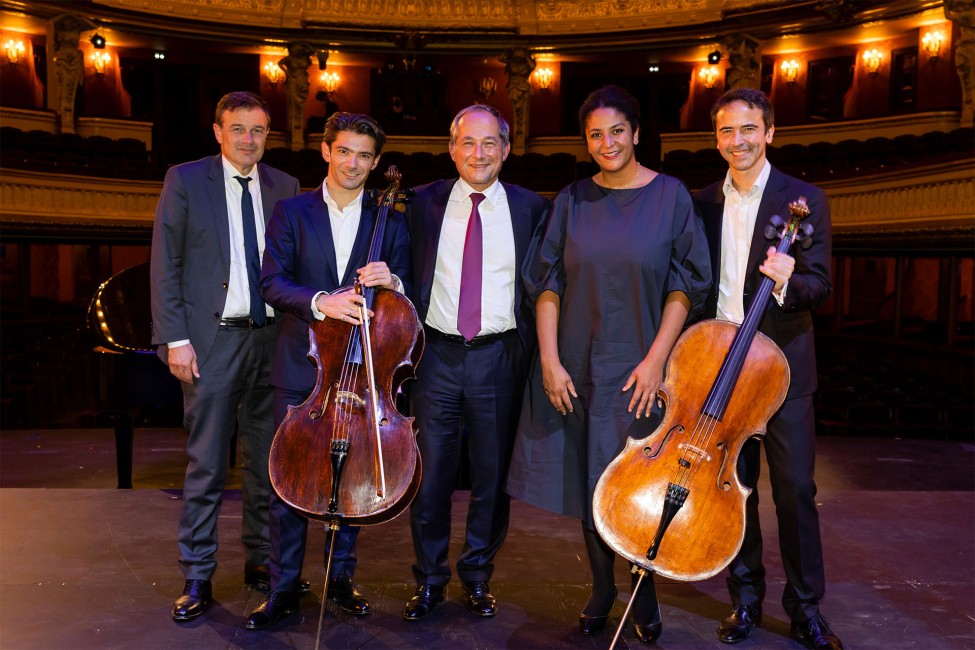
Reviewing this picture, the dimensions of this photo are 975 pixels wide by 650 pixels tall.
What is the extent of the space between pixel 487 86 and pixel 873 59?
21.0 feet

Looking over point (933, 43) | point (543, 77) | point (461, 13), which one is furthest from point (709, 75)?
point (461, 13)

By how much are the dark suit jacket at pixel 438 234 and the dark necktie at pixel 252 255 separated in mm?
521

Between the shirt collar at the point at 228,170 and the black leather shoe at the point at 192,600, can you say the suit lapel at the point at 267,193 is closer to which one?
the shirt collar at the point at 228,170

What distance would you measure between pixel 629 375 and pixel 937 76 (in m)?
12.5

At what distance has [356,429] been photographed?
2320mm

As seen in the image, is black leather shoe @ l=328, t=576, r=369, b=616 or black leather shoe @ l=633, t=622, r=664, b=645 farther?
black leather shoe @ l=328, t=576, r=369, b=616

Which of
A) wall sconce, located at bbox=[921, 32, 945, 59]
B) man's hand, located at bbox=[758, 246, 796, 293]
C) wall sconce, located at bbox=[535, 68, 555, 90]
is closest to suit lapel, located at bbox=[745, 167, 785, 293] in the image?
man's hand, located at bbox=[758, 246, 796, 293]

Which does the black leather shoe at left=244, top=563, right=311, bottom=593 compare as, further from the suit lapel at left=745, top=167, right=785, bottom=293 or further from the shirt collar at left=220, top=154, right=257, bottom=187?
the suit lapel at left=745, top=167, right=785, bottom=293

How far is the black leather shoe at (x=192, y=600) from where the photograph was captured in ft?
8.60

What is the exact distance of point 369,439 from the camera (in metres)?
2.31

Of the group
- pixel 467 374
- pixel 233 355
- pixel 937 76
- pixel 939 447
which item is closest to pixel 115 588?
pixel 233 355

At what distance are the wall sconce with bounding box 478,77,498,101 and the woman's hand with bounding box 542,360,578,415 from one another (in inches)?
545

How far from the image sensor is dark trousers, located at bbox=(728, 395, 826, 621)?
2.50 metres

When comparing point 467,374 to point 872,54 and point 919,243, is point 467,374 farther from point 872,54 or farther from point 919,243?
point 872,54
